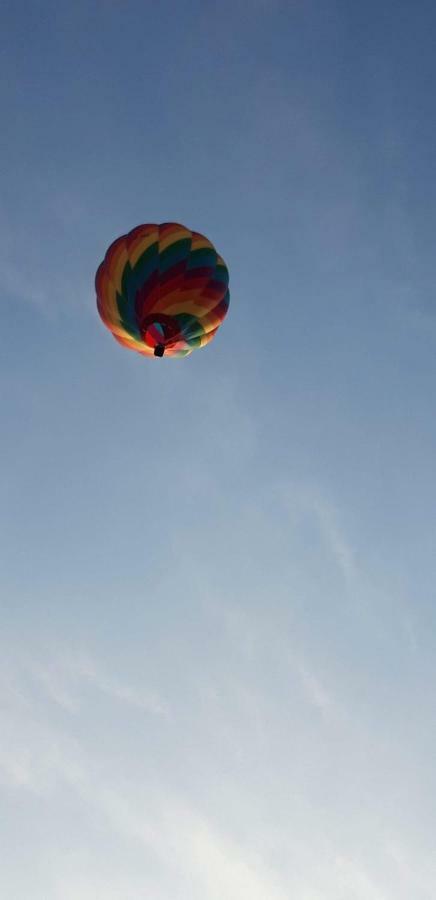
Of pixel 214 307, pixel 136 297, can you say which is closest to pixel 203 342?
pixel 214 307

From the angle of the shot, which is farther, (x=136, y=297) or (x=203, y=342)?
(x=203, y=342)

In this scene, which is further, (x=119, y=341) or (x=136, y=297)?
(x=119, y=341)

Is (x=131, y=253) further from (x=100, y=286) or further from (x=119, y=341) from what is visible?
(x=119, y=341)

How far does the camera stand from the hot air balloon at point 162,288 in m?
19.0

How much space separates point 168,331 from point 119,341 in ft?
6.55

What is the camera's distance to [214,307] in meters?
19.6

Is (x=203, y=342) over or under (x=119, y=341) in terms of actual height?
over

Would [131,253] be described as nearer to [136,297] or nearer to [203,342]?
[136,297]

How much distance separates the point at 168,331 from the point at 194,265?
83.1 inches

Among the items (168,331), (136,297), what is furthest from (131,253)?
(168,331)

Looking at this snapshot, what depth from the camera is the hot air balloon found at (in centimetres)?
1902

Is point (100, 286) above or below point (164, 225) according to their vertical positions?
below

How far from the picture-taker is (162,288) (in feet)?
62.2

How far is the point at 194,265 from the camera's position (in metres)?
19.3
